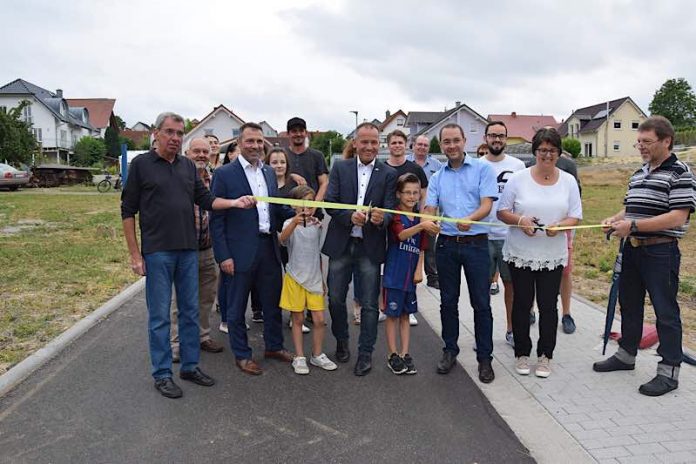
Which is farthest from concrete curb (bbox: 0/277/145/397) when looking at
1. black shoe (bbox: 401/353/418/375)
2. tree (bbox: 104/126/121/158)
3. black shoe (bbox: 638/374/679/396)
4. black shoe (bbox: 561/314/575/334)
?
tree (bbox: 104/126/121/158)

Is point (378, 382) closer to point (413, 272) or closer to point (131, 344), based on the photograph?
point (413, 272)

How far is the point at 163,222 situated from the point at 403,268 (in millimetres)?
1995

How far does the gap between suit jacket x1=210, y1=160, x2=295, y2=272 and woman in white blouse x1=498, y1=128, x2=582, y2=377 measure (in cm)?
210

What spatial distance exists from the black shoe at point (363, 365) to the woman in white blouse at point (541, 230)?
4.27 feet

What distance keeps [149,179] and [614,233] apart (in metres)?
3.64

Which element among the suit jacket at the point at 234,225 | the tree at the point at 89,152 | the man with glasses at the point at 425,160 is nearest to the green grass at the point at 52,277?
the suit jacket at the point at 234,225

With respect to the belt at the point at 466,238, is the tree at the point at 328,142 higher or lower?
higher

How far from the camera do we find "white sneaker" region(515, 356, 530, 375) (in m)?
4.89

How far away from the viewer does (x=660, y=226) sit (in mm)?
4293

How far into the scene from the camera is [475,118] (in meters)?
65.1

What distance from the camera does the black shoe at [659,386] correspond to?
4375 mm

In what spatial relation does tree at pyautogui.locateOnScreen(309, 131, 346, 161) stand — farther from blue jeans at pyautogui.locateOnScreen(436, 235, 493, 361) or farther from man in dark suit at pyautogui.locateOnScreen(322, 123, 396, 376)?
blue jeans at pyautogui.locateOnScreen(436, 235, 493, 361)

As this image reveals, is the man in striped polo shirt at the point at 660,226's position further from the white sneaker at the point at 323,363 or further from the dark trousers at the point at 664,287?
the white sneaker at the point at 323,363

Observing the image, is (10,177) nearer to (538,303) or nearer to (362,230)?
(362,230)
